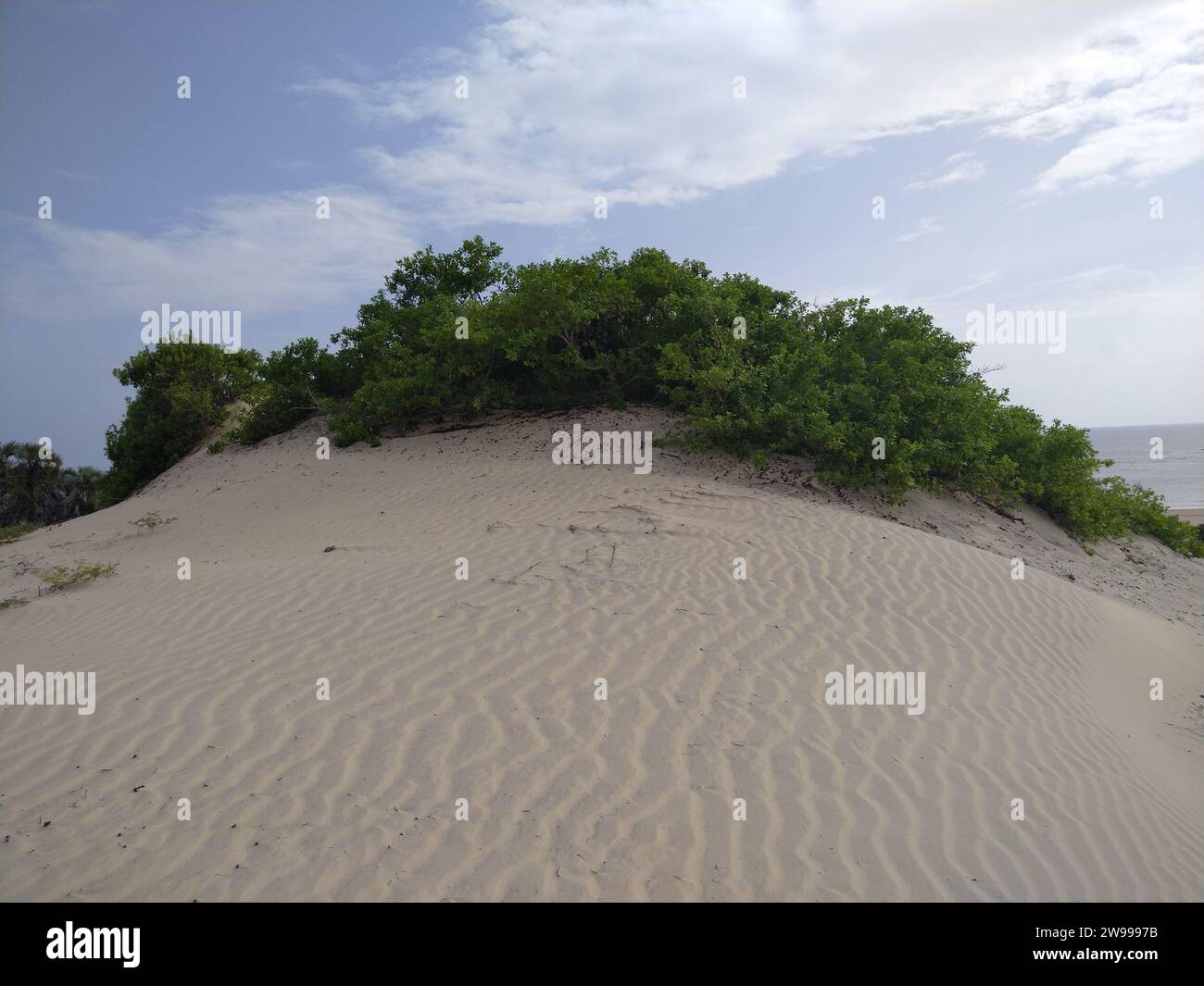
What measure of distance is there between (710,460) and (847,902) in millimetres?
10026

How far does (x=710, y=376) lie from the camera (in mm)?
12961

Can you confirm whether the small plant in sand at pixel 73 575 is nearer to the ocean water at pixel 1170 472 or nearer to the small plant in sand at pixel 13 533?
the small plant in sand at pixel 13 533

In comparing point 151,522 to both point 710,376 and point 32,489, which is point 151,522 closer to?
point 710,376

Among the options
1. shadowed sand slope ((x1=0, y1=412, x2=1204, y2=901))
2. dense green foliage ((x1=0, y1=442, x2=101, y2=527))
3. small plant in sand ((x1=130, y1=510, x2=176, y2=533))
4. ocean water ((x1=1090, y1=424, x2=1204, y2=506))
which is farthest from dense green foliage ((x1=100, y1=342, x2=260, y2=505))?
ocean water ((x1=1090, y1=424, x2=1204, y2=506))

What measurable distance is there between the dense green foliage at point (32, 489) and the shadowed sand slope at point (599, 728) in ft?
50.8

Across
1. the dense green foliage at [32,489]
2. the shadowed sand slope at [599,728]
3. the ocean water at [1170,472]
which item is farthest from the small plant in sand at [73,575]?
the ocean water at [1170,472]

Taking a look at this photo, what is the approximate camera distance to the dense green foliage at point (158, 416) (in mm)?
19250

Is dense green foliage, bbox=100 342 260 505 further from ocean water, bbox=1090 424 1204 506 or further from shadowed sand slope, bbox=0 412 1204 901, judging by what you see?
ocean water, bbox=1090 424 1204 506

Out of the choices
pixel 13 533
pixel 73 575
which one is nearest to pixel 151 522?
pixel 73 575

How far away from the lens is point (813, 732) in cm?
510

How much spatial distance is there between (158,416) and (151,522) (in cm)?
842

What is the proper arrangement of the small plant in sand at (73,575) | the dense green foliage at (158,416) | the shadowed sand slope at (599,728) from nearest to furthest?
the shadowed sand slope at (599,728)
the small plant in sand at (73,575)
the dense green foliage at (158,416)

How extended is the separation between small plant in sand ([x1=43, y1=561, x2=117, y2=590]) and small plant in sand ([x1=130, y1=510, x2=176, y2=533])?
295 cm
